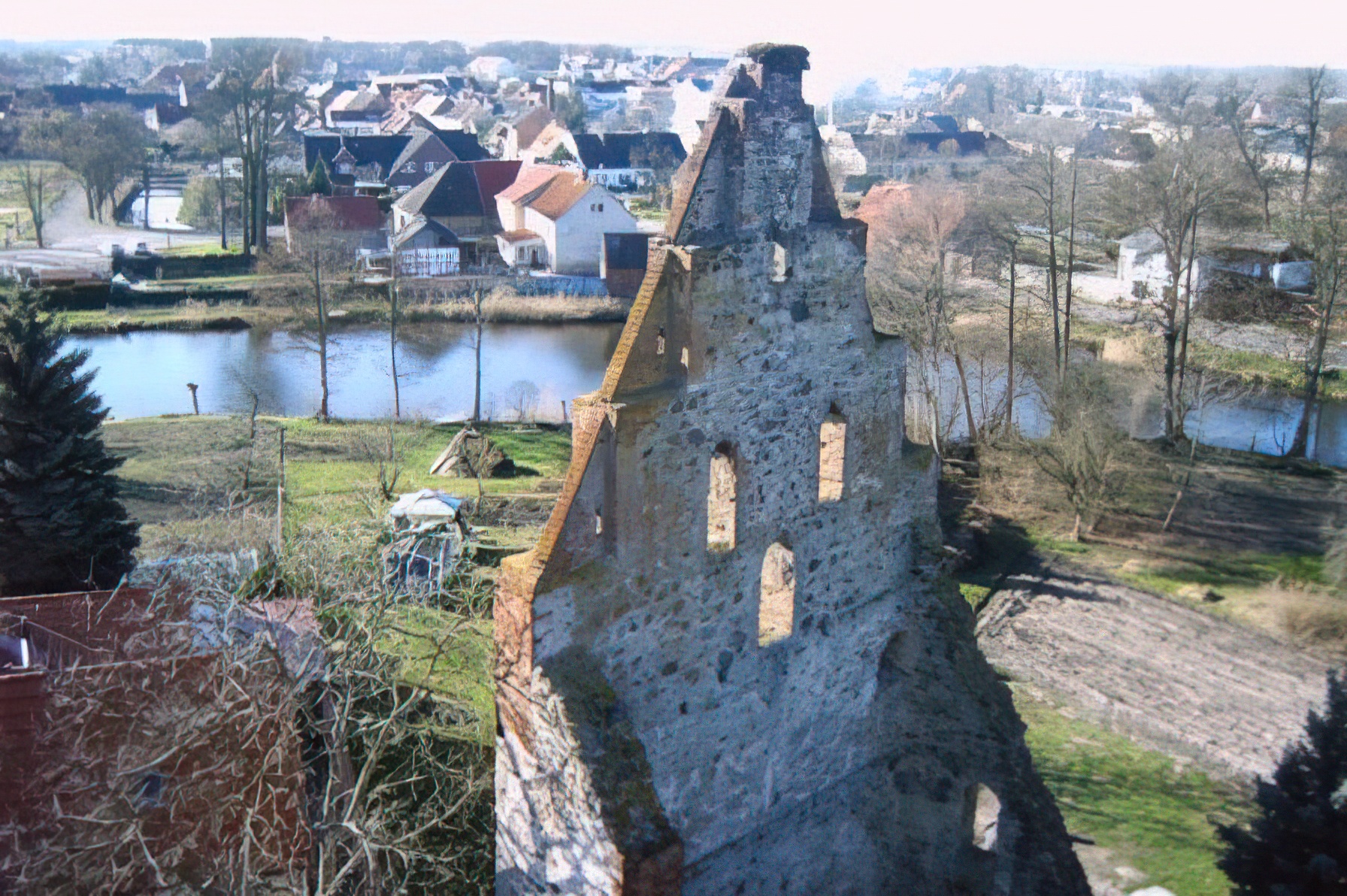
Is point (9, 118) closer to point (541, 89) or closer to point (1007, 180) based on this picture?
point (541, 89)

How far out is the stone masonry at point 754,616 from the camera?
8492 millimetres

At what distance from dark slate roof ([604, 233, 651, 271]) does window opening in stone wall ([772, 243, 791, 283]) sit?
118 feet

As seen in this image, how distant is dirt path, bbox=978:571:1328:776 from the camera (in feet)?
56.2

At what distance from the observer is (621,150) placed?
217ft

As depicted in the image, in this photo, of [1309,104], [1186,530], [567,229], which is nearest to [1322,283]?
A: [1186,530]

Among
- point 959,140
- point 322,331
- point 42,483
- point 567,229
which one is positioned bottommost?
point 42,483

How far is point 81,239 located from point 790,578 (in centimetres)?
5413

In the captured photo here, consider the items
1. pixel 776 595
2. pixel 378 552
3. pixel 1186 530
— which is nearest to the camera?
pixel 776 595

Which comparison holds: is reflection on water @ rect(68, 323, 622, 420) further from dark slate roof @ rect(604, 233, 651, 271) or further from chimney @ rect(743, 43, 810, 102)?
chimney @ rect(743, 43, 810, 102)

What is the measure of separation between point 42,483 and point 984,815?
562 inches

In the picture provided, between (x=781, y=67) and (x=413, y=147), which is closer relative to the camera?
(x=781, y=67)

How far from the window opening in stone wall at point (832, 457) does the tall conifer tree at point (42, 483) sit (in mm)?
12270

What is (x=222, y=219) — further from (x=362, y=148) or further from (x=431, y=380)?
(x=431, y=380)

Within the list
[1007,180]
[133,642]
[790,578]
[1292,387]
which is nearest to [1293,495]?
[1292,387]
